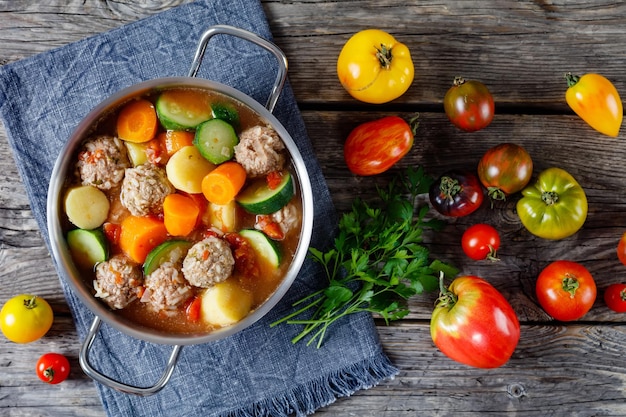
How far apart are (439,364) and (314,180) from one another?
91 cm

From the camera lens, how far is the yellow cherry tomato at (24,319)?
2.20 m

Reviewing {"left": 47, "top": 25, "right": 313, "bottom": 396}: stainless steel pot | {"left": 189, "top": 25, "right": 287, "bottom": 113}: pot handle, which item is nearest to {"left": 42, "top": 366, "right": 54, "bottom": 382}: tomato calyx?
{"left": 47, "top": 25, "right": 313, "bottom": 396}: stainless steel pot

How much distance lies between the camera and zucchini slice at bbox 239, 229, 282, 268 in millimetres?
1993

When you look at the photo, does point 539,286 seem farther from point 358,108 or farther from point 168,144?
point 168,144

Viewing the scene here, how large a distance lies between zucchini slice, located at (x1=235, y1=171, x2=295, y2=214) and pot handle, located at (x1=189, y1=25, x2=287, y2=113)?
28 cm

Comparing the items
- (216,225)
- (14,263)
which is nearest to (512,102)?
(216,225)

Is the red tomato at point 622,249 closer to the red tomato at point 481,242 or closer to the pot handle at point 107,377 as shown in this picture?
the red tomato at point 481,242

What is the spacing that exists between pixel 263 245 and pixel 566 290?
3.86 feet

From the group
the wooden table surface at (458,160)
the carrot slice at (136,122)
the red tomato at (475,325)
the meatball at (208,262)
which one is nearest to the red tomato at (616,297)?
the wooden table surface at (458,160)

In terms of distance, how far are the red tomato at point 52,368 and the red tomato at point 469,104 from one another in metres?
1.77

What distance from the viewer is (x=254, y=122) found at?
80.0 inches

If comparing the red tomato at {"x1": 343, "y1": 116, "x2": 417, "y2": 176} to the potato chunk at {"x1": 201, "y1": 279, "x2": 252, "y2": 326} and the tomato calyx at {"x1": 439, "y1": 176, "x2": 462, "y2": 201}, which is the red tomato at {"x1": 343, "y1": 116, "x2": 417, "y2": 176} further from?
the potato chunk at {"x1": 201, "y1": 279, "x2": 252, "y2": 326}

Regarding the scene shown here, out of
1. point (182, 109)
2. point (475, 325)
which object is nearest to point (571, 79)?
point (475, 325)

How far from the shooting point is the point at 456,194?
7.43ft
